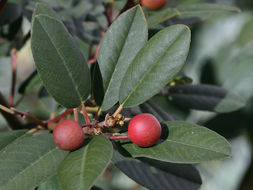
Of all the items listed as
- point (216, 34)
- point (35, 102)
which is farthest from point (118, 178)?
point (216, 34)

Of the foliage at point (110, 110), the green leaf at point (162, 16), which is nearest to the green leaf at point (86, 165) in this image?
the foliage at point (110, 110)

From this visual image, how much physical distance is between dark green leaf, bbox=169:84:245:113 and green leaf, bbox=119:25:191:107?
0.41m

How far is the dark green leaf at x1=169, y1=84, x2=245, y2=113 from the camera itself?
3.54ft

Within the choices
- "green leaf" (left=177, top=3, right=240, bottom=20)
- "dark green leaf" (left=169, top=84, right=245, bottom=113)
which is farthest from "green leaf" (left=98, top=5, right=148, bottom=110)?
"dark green leaf" (left=169, top=84, right=245, bottom=113)

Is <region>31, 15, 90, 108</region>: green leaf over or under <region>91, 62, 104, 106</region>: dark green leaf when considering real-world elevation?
over

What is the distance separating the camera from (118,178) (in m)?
2.28

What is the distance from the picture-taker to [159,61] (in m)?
0.70

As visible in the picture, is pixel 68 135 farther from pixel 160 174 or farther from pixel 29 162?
pixel 160 174

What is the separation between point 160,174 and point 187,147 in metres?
0.18

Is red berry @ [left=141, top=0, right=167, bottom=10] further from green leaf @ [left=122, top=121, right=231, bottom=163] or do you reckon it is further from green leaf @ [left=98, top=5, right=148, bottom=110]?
green leaf @ [left=122, top=121, right=231, bottom=163]

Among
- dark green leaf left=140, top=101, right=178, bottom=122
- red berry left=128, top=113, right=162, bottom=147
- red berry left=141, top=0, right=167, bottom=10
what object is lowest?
dark green leaf left=140, top=101, right=178, bottom=122

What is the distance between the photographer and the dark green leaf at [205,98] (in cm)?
108

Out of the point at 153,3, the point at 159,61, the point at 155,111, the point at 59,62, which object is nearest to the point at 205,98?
the point at 155,111

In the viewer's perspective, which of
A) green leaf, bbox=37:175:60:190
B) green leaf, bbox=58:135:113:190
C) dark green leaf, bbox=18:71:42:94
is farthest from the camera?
dark green leaf, bbox=18:71:42:94
